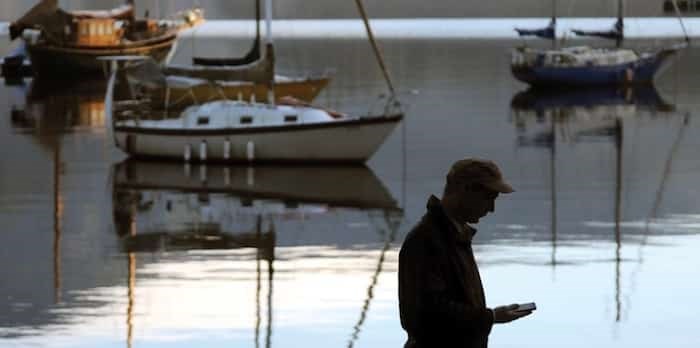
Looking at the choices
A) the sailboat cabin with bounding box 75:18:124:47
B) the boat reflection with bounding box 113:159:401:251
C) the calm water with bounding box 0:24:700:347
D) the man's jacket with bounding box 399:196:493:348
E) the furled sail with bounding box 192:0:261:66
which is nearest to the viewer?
the man's jacket with bounding box 399:196:493:348

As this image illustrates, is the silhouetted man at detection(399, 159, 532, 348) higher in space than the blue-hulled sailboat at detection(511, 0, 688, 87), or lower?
higher

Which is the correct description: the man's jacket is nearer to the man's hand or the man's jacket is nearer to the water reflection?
the man's hand

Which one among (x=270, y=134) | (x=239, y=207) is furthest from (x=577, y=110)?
(x=239, y=207)

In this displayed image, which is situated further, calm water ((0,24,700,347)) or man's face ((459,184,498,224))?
calm water ((0,24,700,347))

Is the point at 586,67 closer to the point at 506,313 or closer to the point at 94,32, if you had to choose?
the point at 94,32

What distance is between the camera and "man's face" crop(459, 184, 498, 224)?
7566 mm

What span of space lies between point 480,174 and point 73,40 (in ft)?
247

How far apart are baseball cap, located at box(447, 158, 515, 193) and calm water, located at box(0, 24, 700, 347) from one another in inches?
301

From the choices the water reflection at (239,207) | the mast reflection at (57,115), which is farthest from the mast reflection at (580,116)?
the mast reflection at (57,115)

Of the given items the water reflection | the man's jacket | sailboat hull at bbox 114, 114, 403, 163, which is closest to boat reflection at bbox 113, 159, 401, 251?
the water reflection

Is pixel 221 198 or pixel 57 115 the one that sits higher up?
pixel 221 198

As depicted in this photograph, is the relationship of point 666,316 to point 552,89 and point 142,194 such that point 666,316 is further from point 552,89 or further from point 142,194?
point 552,89

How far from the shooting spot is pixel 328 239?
22.6 meters

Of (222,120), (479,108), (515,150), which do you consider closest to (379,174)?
(222,120)
